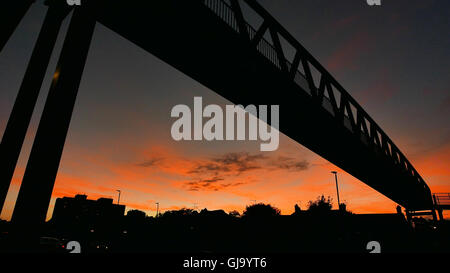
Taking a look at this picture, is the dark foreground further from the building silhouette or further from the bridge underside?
the building silhouette

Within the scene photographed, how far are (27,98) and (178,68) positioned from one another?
3697mm

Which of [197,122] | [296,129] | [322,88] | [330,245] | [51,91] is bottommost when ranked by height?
[330,245]

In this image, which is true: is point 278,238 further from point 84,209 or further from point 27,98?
point 84,209

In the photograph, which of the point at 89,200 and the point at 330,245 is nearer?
the point at 330,245

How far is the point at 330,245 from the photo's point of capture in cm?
2586

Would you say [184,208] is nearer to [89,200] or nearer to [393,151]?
[89,200]

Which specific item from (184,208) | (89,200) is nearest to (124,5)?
(184,208)

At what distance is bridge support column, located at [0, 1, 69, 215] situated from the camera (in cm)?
395

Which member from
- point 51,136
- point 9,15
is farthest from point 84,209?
point 51,136

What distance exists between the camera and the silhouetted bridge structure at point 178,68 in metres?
3.17

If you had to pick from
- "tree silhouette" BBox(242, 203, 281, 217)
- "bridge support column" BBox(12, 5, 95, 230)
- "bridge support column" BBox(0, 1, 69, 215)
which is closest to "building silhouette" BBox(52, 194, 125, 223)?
"tree silhouette" BBox(242, 203, 281, 217)

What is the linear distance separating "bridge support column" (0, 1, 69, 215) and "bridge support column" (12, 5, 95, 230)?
1.31 m

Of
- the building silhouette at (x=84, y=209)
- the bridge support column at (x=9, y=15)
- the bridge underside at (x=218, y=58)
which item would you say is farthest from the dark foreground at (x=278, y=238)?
the building silhouette at (x=84, y=209)
